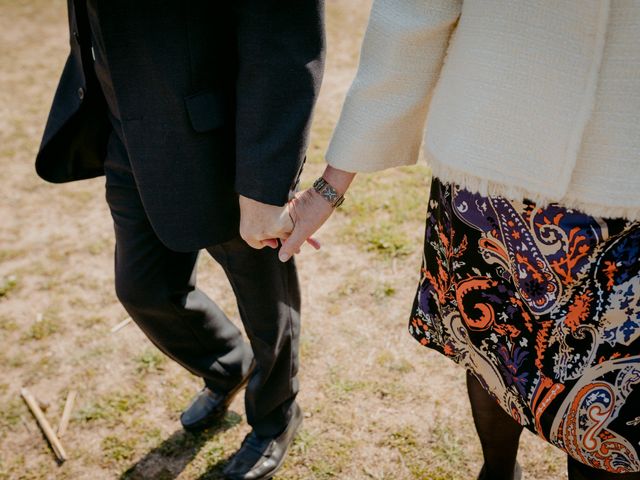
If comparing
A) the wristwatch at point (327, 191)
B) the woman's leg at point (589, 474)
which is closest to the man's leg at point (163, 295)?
the wristwatch at point (327, 191)

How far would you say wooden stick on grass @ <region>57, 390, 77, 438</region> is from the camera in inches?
105

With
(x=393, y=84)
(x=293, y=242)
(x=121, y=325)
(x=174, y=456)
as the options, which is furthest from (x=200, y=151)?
(x=121, y=325)

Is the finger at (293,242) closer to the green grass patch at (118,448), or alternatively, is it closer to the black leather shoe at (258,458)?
the black leather shoe at (258,458)

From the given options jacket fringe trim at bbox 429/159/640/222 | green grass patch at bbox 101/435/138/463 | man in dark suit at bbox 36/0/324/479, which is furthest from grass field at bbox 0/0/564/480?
jacket fringe trim at bbox 429/159/640/222

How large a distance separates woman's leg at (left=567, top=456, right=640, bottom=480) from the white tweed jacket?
→ 665 millimetres

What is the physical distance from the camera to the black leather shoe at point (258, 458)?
235cm

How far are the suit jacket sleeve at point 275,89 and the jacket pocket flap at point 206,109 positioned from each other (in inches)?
3.2

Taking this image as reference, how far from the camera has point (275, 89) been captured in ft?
5.19

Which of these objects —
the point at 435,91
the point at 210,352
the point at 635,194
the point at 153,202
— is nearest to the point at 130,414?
the point at 210,352

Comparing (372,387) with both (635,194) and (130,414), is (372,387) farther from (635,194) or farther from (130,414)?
(635,194)

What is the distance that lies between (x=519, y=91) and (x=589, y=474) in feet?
3.25

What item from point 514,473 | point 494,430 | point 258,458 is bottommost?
point 258,458

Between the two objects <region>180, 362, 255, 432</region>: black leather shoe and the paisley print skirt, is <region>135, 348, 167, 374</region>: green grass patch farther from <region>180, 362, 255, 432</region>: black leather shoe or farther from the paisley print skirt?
the paisley print skirt

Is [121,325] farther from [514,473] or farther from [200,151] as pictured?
[514,473]
